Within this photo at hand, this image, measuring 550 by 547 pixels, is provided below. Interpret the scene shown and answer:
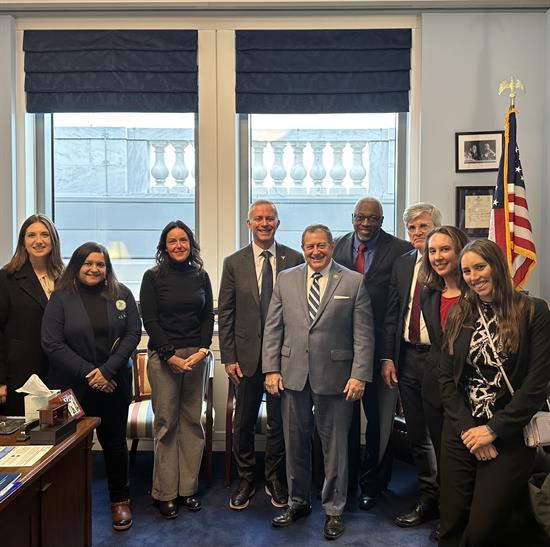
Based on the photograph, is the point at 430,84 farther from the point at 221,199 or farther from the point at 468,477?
the point at 468,477

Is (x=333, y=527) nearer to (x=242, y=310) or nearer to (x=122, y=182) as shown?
(x=242, y=310)

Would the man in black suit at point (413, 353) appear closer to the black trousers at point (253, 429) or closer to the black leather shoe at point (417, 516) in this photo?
the black leather shoe at point (417, 516)

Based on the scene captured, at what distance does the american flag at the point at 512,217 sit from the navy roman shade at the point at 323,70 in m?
0.80

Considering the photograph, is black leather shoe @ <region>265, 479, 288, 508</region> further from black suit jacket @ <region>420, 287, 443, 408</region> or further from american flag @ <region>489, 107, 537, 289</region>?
american flag @ <region>489, 107, 537, 289</region>

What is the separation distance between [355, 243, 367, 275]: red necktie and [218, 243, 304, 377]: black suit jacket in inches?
12.5

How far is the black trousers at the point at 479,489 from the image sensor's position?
2197 millimetres

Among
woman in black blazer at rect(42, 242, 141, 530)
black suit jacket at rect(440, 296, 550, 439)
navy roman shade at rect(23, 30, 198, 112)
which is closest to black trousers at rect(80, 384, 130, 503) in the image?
woman in black blazer at rect(42, 242, 141, 530)

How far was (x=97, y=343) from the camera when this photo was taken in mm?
2633

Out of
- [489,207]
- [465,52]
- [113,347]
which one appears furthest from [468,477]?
[465,52]

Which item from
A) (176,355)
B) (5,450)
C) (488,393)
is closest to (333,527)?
(488,393)

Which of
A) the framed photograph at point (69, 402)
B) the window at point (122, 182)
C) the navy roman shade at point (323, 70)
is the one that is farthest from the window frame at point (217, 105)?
the framed photograph at point (69, 402)

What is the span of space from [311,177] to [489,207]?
128cm

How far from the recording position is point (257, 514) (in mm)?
2904

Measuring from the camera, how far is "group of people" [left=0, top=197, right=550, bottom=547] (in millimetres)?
2240
